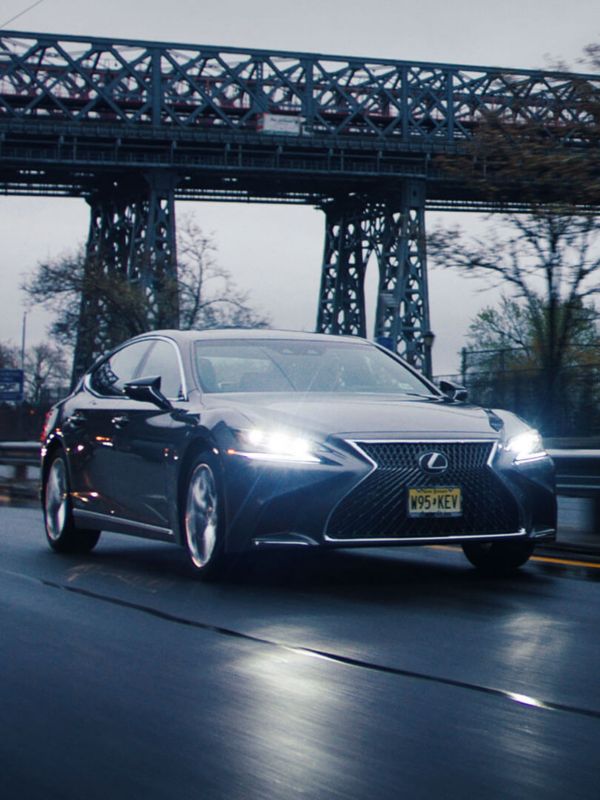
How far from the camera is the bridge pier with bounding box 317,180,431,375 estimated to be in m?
81.8

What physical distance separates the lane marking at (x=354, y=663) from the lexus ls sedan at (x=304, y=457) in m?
0.83

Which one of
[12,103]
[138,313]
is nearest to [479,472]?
[138,313]

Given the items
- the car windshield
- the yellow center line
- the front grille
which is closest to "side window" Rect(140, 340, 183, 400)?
the car windshield

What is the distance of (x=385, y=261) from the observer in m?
84.2

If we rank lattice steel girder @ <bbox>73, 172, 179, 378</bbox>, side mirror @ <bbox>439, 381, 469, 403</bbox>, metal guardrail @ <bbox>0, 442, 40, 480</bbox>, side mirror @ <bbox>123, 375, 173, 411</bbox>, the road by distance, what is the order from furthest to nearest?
lattice steel girder @ <bbox>73, 172, 179, 378</bbox> < metal guardrail @ <bbox>0, 442, 40, 480</bbox> < side mirror @ <bbox>439, 381, 469, 403</bbox> < side mirror @ <bbox>123, 375, 173, 411</bbox> < the road

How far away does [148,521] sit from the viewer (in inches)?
→ 388

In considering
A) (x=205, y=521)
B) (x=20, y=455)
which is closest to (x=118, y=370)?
(x=205, y=521)

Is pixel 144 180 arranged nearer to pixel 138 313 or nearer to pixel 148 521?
pixel 138 313

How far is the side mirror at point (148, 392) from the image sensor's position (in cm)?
986

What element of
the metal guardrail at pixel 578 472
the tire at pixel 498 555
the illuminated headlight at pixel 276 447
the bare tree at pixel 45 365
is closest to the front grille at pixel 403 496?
the illuminated headlight at pixel 276 447

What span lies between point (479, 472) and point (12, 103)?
81.8 m

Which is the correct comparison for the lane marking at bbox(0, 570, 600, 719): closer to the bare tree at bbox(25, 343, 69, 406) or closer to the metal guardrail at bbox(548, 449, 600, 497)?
the metal guardrail at bbox(548, 449, 600, 497)

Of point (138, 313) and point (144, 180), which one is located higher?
point (144, 180)

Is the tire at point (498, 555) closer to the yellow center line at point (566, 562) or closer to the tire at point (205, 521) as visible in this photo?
the yellow center line at point (566, 562)
